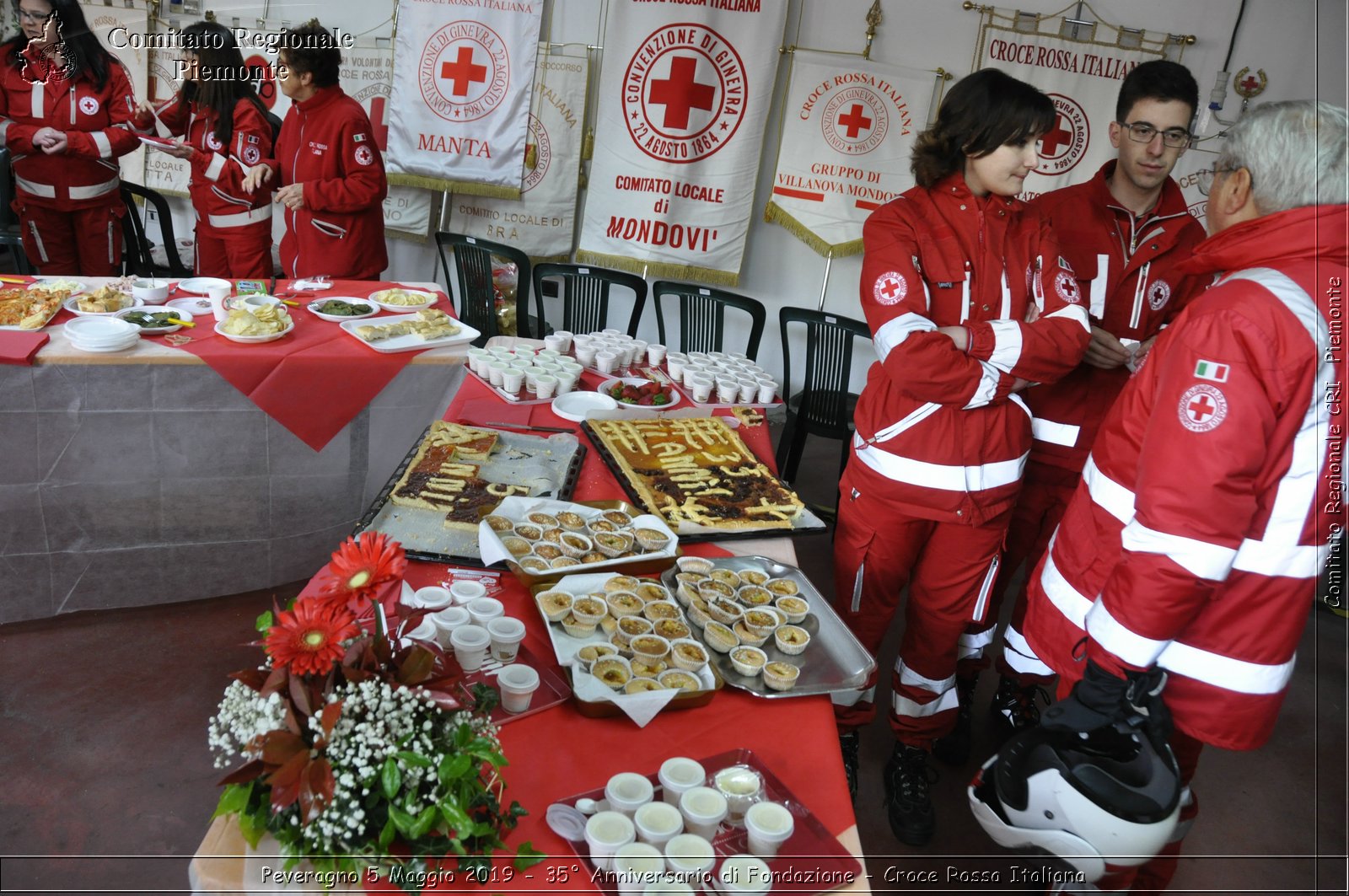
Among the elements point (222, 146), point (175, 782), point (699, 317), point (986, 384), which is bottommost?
point (175, 782)

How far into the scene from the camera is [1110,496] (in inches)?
67.2

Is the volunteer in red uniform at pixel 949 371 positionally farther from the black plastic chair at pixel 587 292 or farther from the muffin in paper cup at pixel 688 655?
the black plastic chair at pixel 587 292

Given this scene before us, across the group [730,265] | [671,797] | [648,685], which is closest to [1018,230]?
[648,685]

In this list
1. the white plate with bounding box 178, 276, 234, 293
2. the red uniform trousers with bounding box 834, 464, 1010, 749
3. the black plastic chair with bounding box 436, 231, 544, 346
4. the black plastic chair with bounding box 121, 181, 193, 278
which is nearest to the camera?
the red uniform trousers with bounding box 834, 464, 1010, 749

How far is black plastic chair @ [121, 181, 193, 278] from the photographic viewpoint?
484 cm

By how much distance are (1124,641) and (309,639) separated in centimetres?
135

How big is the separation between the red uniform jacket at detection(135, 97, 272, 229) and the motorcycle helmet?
4.09 metres

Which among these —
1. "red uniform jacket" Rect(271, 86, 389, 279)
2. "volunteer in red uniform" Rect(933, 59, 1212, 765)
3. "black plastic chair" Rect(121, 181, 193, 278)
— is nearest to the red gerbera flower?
"volunteer in red uniform" Rect(933, 59, 1212, 765)

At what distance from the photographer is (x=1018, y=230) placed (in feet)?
7.23

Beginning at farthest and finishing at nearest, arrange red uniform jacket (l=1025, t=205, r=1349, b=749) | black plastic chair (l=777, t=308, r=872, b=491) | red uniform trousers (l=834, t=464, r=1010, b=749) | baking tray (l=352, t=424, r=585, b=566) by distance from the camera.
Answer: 1. black plastic chair (l=777, t=308, r=872, b=491)
2. red uniform trousers (l=834, t=464, r=1010, b=749)
3. baking tray (l=352, t=424, r=585, b=566)
4. red uniform jacket (l=1025, t=205, r=1349, b=749)

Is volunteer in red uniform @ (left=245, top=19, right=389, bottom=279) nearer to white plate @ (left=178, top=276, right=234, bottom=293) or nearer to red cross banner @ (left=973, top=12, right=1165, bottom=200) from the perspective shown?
white plate @ (left=178, top=276, right=234, bottom=293)

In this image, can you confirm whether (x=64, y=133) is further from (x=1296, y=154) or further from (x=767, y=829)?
(x=1296, y=154)

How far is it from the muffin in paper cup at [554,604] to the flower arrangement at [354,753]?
1.55ft

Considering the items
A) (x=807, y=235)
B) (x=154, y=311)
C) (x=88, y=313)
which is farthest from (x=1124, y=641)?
(x=807, y=235)
